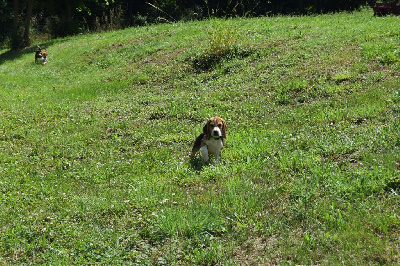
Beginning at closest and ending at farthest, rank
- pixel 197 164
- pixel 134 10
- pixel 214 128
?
pixel 214 128 < pixel 197 164 < pixel 134 10

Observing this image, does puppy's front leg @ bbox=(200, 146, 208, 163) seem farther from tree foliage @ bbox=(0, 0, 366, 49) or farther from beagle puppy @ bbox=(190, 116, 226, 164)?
tree foliage @ bbox=(0, 0, 366, 49)

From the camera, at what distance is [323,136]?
683 centimetres

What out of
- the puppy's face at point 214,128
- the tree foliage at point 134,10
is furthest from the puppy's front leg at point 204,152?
the tree foliage at point 134,10

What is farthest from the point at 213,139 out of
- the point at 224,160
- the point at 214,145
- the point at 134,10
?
the point at 134,10

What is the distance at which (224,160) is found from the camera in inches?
266

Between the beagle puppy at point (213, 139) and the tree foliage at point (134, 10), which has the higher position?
the tree foliage at point (134, 10)

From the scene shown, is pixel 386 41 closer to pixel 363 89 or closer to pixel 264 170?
pixel 363 89

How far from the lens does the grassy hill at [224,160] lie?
445 centimetres

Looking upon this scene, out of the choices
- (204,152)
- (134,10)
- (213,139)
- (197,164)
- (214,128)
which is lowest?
(197,164)

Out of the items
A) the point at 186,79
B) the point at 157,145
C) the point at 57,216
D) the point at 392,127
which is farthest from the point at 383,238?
the point at 186,79

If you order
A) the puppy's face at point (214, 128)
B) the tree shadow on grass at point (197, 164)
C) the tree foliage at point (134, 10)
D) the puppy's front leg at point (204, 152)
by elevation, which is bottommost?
the tree shadow on grass at point (197, 164)

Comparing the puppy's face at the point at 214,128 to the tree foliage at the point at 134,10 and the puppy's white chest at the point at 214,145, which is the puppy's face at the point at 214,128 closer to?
the puppy's white chest at the point at 214,145

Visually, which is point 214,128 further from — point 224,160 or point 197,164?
point 197,164

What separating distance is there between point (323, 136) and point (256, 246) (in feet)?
9.78
